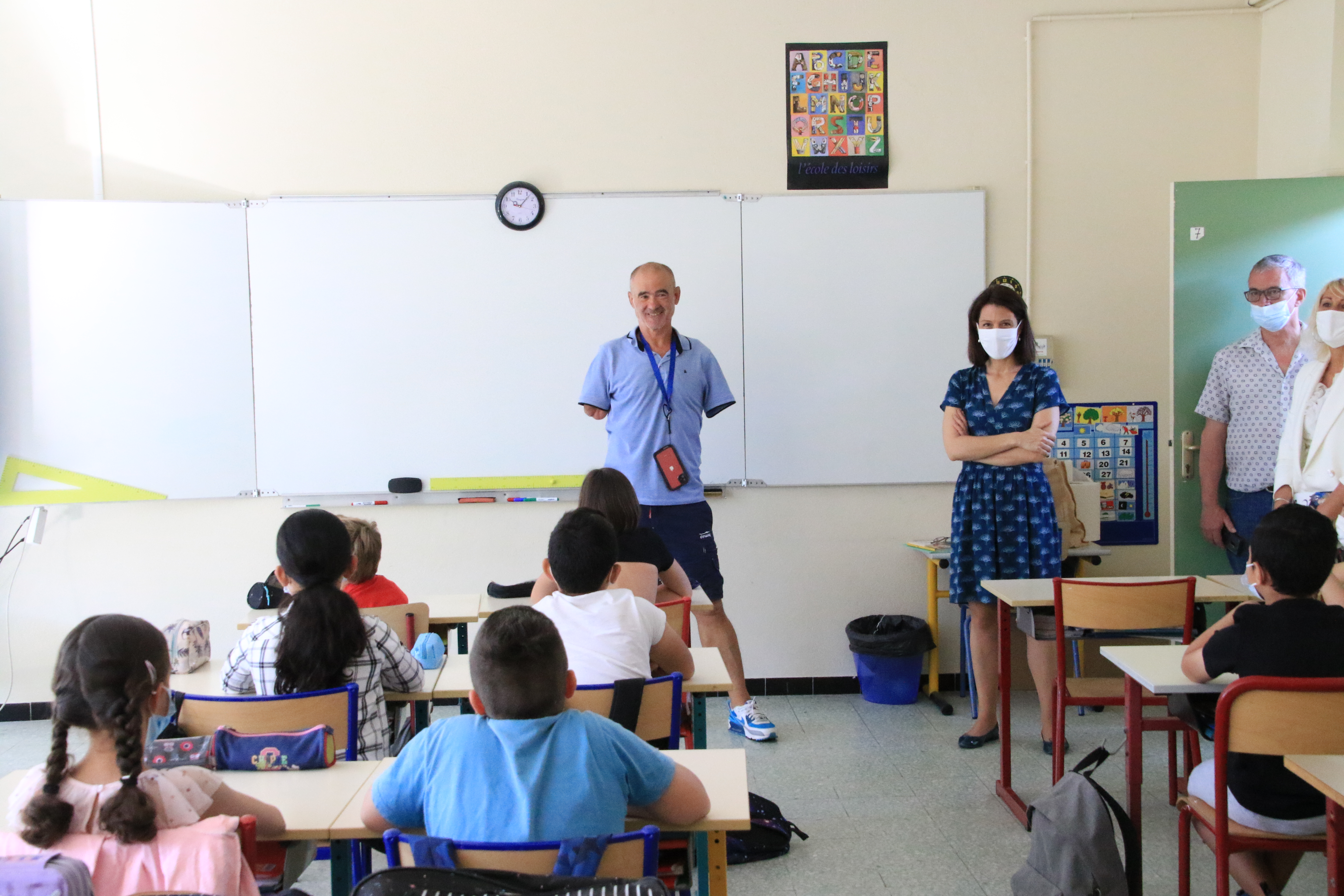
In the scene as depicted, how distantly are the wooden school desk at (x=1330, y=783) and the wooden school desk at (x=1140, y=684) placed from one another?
435 mm

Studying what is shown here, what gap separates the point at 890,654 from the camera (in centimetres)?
454

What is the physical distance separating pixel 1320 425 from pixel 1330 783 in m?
1.93

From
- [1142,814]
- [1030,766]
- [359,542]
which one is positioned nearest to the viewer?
[359,542]

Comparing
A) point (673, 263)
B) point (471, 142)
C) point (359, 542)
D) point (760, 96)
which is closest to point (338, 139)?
point (471, 142)

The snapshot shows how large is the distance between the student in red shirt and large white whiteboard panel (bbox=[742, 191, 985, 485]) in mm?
2119

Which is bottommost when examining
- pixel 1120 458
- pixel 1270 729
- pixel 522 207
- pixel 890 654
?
pixel 890 654

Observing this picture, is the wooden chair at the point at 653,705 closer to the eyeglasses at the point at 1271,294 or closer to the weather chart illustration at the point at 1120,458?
the weather chart illustration at the point at 1120,458

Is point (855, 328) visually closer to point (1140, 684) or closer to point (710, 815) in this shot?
point (1140, 684)

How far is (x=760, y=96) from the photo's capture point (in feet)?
15.4

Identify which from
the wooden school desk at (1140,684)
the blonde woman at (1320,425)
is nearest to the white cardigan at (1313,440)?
the blonde woman at (1320,425)

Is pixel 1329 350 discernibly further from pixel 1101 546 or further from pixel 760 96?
pixel 760 96

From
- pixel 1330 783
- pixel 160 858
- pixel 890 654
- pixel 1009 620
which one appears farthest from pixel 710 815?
pixel 890 654

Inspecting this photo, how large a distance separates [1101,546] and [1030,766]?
1381mm

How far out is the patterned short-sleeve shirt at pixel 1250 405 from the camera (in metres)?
4.31
